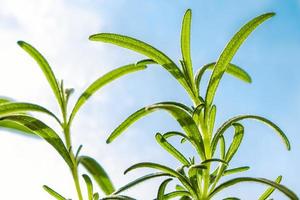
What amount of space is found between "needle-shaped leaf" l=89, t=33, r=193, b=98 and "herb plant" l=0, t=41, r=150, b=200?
0.08m

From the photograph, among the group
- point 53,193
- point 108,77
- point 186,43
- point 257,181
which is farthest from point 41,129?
point 257,181

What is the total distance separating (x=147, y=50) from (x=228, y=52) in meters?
0.27

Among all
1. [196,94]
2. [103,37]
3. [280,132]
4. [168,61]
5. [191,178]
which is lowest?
[191,178]

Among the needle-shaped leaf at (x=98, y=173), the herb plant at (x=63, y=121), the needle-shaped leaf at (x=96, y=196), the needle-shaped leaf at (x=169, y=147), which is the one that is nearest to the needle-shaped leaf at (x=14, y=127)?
the herb plant at (x=63, y=121)

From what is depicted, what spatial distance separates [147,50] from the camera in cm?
173

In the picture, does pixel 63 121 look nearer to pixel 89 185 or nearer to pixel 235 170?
pixel 89 185

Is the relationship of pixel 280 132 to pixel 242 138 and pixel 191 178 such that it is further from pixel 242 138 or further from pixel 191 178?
pixel 191 178

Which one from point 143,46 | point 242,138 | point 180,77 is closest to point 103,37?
point 143,46

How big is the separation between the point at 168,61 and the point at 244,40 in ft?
0.86

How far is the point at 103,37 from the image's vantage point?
1.76 meters

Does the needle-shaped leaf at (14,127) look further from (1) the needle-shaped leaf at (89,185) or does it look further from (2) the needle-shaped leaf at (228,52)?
(2) the needle-shaped leaf at (228,52)

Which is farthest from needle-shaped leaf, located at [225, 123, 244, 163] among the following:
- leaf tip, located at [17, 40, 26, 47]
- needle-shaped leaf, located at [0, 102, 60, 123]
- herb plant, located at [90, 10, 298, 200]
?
leaf tip, located at [17, 40, 26, 47]

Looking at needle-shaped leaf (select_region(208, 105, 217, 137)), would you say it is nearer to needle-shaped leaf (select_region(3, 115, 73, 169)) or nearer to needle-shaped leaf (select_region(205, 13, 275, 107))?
needle-shaped leaf (select_region(205, 13, 275, 107))

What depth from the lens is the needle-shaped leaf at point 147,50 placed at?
1.73m
